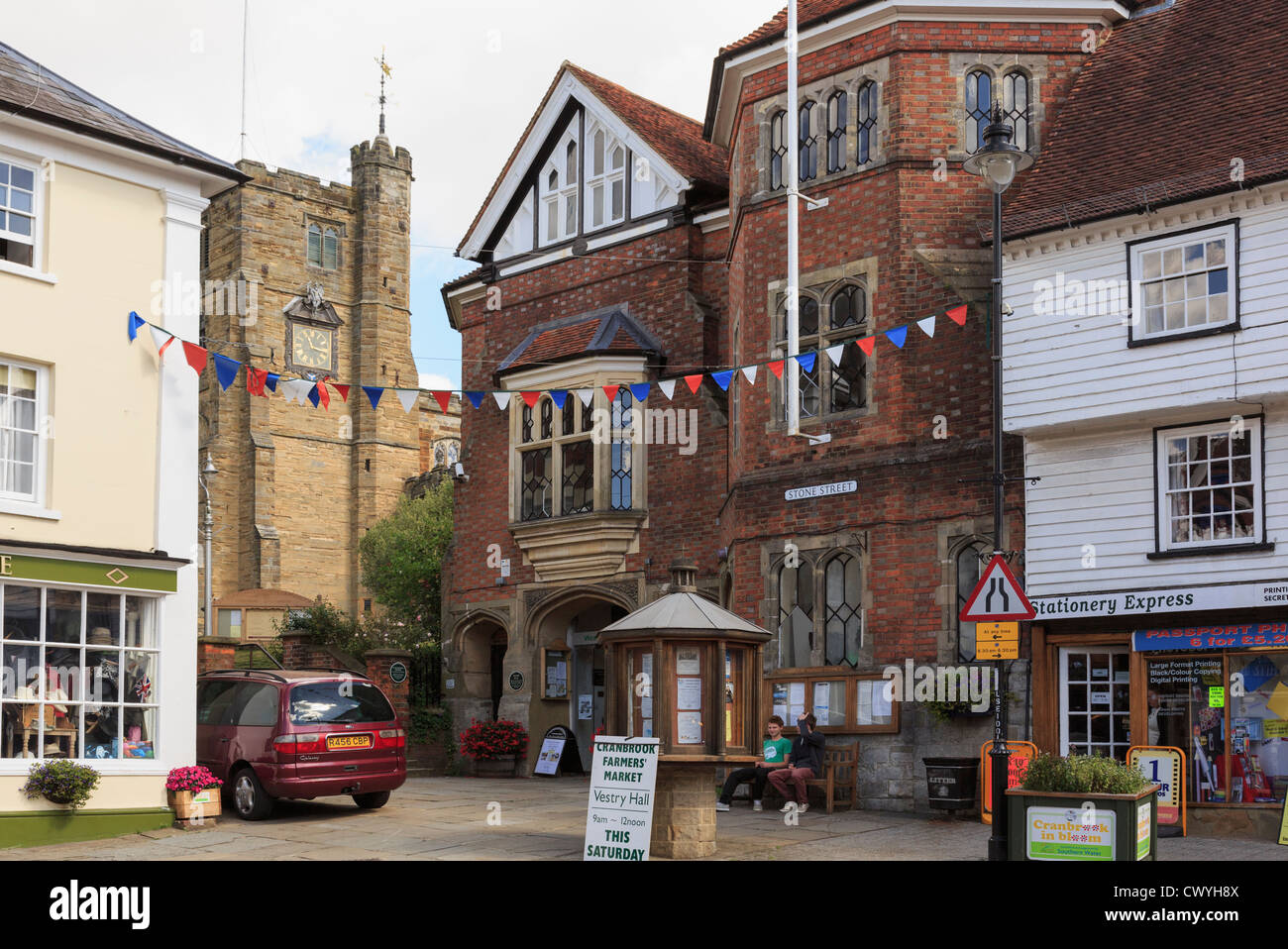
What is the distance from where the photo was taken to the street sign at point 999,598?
12578 millimetres

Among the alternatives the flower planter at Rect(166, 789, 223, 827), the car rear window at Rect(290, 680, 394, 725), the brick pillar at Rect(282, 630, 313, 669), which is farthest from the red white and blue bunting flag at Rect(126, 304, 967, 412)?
the brick pillar at Rect(282, 630, 313, 669)

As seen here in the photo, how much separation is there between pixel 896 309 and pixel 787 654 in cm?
501

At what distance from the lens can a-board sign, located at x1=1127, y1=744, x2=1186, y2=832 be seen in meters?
15.4

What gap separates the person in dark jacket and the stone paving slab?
10.7 inches

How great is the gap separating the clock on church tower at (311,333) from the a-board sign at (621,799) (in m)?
45.1

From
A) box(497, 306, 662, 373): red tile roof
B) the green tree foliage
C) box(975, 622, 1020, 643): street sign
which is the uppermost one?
box(497, 306, 662, 373): red tile roof

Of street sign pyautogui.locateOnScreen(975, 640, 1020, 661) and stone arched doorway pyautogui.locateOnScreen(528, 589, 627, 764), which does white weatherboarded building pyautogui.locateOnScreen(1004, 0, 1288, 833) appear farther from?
stone arched doorway pyautogui.locateOnScreen(528, 589, 627, 764)

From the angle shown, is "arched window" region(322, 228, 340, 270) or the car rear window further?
"arched window" region(322, 228, 340, 270)

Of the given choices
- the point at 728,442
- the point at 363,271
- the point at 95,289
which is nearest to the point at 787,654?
the point at 728,442

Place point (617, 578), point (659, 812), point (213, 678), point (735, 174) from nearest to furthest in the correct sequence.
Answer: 1. point (659, 812)
2. point (213, 678)
3. point (735, 174)
4. point (617, 578)

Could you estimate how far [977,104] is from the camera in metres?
19.3

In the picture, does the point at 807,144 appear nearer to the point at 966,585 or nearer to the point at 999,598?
the point at 966,585

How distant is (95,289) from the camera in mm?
16266

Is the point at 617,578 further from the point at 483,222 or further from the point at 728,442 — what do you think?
the point at 483,222
